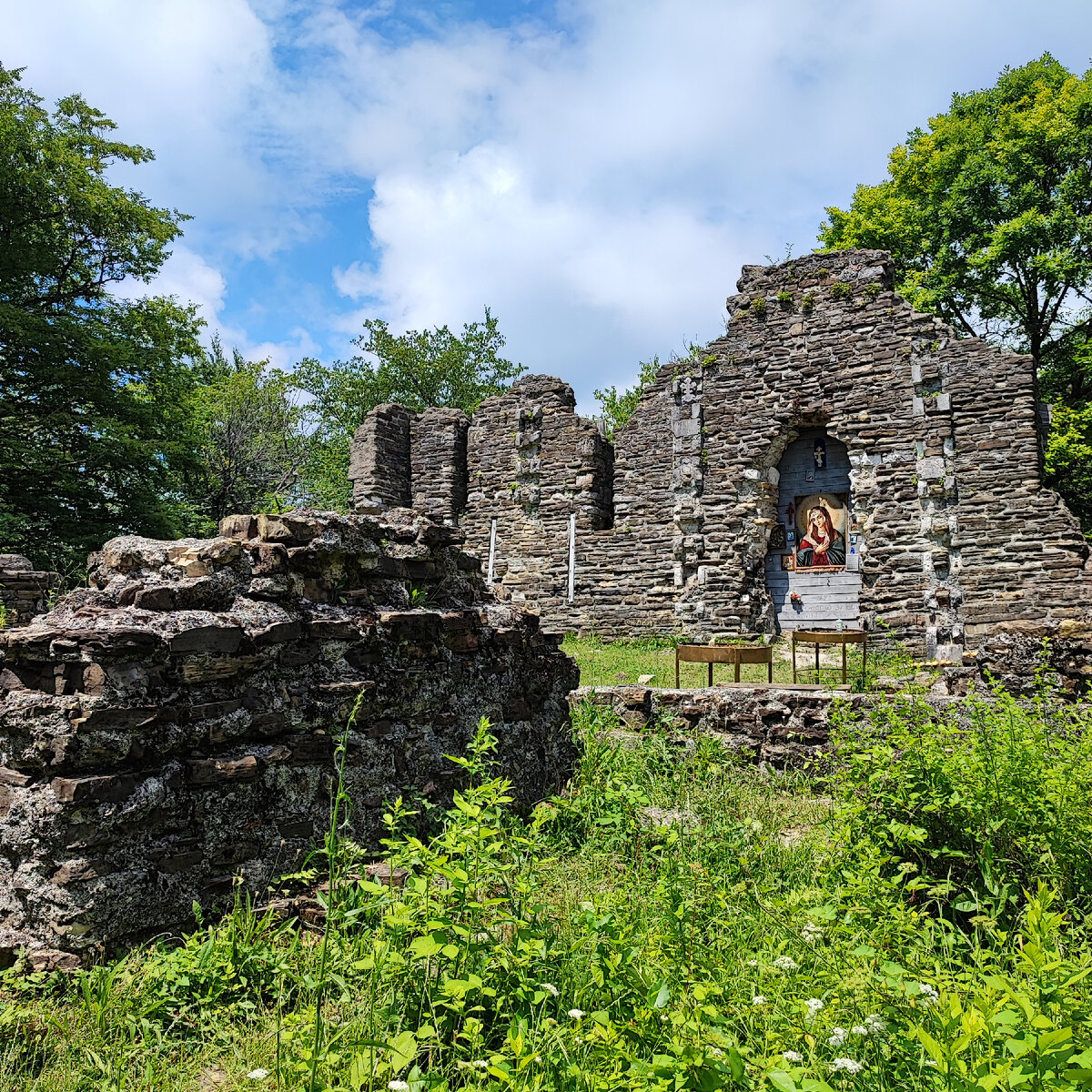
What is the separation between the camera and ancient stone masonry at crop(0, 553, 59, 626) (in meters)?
10.3

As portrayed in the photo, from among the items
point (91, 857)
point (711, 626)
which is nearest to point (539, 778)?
point (91, 857)

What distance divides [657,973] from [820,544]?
38.6ft

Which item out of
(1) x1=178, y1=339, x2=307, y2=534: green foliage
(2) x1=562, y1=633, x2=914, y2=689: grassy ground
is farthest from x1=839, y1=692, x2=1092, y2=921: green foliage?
(1) x1=178, y1=339, x2=307, y2=534: green foliage

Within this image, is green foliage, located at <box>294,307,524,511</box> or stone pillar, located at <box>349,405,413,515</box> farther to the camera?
green foliage, located at <box>294,307,524,511</box>

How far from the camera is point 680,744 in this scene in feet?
22.0

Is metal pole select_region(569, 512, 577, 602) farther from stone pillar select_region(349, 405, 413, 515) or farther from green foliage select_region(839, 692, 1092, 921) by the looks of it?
green foliage select_region(839, 692, 1092, 921)

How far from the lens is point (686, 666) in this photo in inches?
441

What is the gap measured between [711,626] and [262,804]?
432 inches

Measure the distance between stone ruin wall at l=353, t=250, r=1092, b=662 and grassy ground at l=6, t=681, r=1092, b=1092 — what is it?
28.0ft

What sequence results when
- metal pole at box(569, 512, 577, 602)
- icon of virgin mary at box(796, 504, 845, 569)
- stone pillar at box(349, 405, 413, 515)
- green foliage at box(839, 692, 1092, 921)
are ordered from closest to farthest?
green foliage at box(839, 692, 1092, 921) → icon of virgin mary at box(796, 504, 845, 569) → metal pole at box(569, 512, 577, 602) → stone pillar at box(349, 405, 413, 515)

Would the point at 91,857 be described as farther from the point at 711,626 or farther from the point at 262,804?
the point at 711,626

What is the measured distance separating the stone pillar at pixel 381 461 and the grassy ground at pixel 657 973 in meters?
14.1

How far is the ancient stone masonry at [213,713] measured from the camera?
9.00ft

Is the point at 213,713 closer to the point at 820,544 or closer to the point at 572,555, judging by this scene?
the point at 820,544
